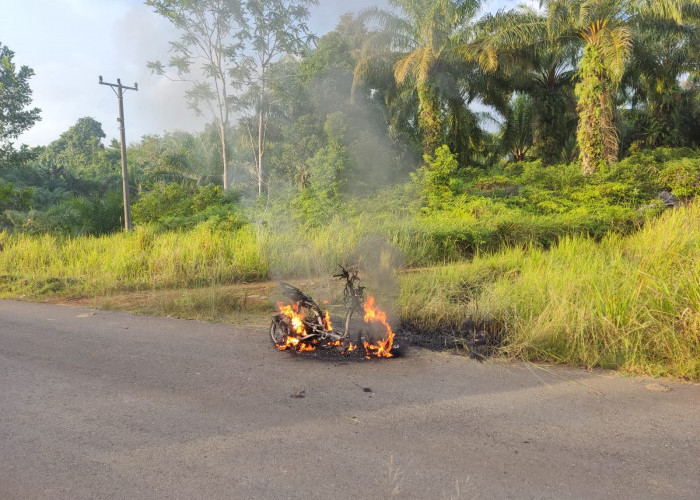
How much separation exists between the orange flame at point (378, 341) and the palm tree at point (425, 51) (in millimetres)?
16513

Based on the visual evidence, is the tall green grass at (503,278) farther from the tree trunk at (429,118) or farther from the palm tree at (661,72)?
the palm tree at (661,72)

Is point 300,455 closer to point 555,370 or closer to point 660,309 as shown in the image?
point 555,370

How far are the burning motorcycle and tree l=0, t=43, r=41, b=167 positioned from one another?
85.9ft

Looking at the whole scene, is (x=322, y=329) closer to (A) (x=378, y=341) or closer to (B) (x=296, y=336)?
(B) (x=296, y=336)

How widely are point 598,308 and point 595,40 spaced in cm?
1656

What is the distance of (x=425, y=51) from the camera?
1972 centimetres

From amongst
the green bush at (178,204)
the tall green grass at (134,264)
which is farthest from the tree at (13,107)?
the tall green grass at (134,264)

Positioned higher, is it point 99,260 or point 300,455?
point 99,260

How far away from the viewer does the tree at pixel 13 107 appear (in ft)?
78.7

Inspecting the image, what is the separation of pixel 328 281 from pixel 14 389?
15.1ft

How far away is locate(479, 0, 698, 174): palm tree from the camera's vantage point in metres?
16.7

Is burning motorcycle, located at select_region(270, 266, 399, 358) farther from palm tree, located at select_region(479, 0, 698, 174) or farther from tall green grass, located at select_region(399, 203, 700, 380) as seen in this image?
palm tree, located at select_region(479, 0, 698, 174)

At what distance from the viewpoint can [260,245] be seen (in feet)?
33.0

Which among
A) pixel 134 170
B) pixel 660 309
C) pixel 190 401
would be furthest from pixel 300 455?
pixel 134 170
